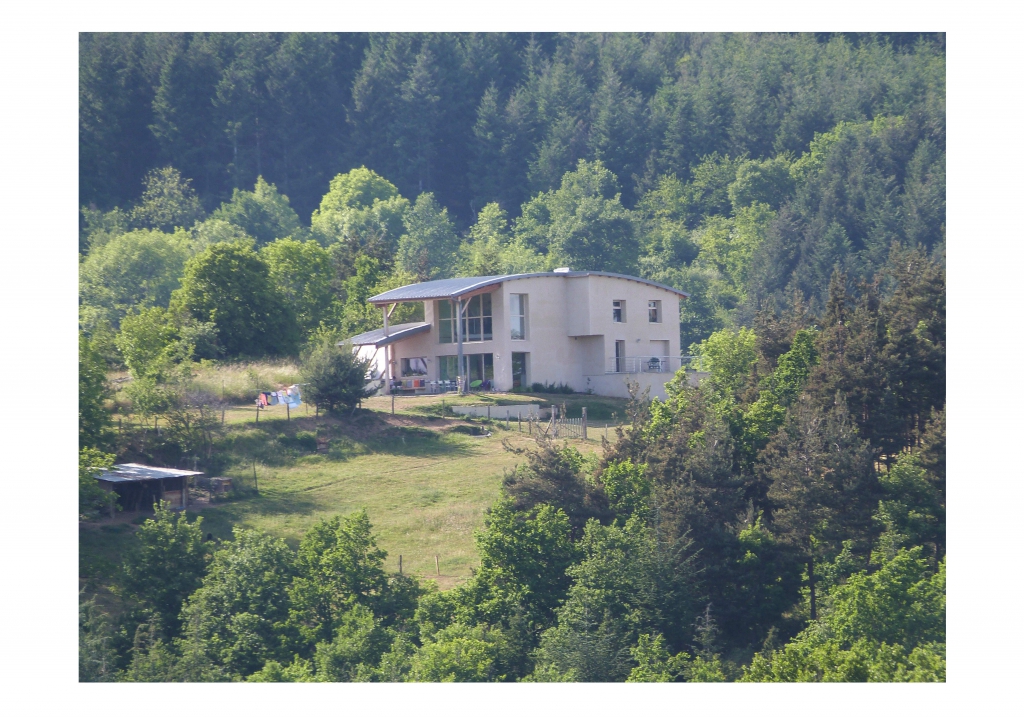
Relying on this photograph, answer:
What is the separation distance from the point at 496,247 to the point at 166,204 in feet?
89.9

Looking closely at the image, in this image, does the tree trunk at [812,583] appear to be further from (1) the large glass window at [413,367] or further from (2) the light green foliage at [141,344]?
(1) the large glass window at [413,367]

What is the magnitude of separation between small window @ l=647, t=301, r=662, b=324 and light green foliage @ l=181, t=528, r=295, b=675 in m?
30.2

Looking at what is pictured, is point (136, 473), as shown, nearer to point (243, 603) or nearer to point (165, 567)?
point (165, 567)

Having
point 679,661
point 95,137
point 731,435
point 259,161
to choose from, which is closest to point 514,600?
point 679,661

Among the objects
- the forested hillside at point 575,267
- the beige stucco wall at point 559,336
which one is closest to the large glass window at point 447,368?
the beige stucco wall at point 559,336

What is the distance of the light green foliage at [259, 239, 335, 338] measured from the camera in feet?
208

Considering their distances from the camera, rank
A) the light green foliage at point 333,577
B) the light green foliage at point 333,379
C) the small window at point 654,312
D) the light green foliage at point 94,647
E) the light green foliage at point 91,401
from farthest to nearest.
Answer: the small window at point 654,312 → the light green foliage at point 333,379 → the light green foliage at point 91,401 → the light green foliage at point 333,577 → the light green foliage at point 94,647

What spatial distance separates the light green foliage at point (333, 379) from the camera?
44.0 metres

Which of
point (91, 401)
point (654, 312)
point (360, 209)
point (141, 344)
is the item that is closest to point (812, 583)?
point (91, 401)

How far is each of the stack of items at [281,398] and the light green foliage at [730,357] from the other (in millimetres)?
15224

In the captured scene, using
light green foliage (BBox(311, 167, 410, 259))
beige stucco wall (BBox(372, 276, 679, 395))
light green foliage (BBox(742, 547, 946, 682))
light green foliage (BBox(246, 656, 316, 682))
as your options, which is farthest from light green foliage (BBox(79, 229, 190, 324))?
light green foliage (BBox(742, 547, 946, 682))

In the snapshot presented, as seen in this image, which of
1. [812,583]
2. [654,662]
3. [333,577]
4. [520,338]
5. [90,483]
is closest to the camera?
[654,662]

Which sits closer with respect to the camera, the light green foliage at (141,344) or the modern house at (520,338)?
the light green foliage at (141,344)

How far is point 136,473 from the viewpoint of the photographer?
36.6 metres
